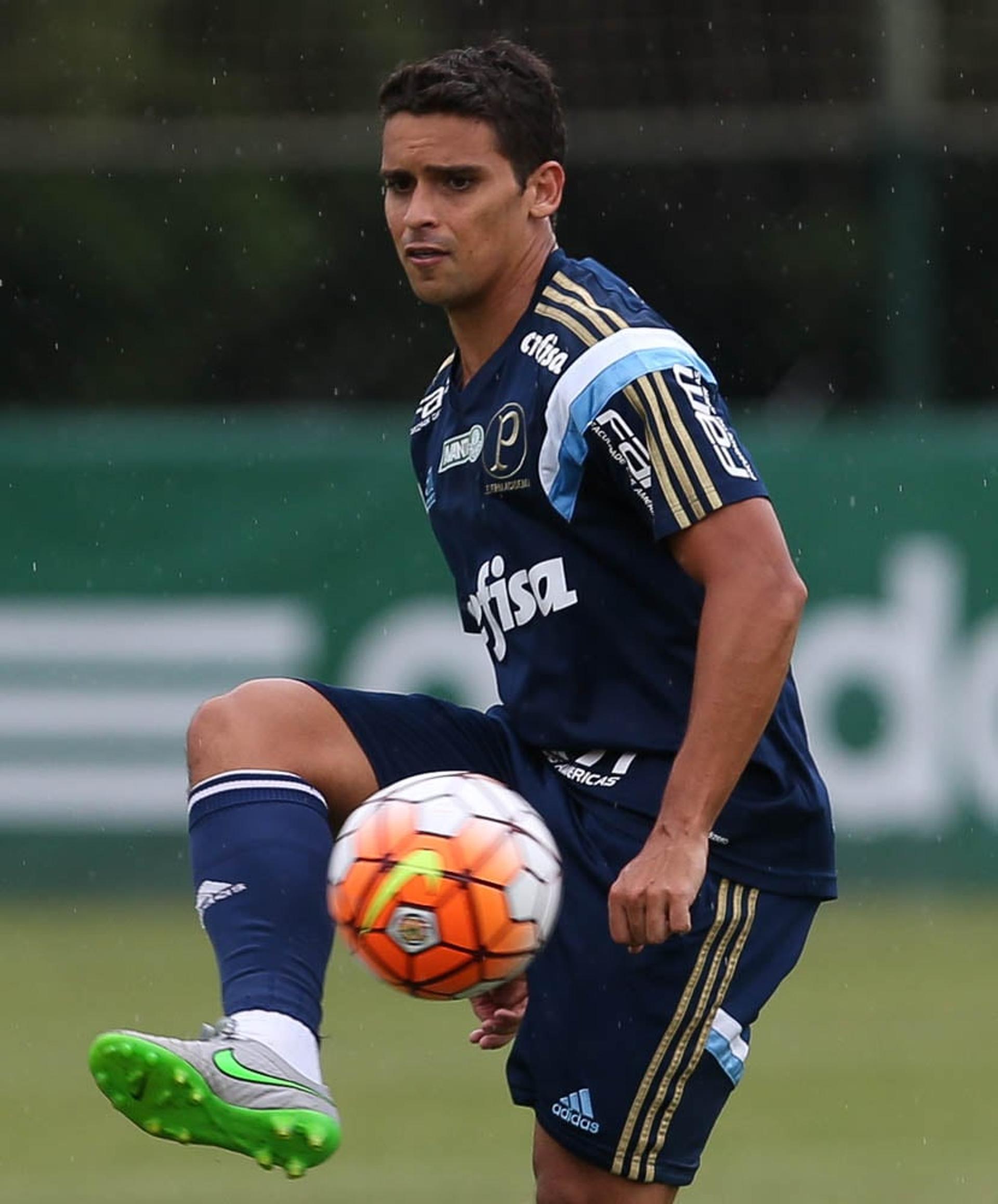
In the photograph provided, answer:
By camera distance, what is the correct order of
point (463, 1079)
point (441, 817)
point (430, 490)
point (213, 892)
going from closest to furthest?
1. point (441, 817)
2. point (213, 892)
3. point (430, 490)
4. point (463, 1079)

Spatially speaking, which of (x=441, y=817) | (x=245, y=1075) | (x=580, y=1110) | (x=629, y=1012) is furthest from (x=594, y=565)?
(x=245, y=1075)

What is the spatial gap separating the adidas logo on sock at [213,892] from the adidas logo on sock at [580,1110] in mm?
735

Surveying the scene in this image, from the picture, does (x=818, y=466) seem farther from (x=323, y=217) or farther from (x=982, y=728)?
(x=323, y=217)

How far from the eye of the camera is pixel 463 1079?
8.36 m

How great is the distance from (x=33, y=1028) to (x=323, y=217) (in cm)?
575

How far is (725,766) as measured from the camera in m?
4.39

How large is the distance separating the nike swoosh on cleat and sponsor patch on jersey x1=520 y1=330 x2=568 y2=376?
1321 mm

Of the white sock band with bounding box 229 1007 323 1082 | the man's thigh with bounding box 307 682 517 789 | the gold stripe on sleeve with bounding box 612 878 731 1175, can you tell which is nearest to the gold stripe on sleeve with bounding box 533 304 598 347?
the man's thigh with bounding box 307 682 517 789

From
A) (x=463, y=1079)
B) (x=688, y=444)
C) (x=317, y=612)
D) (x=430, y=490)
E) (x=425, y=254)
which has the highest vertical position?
(x=425, y=254)

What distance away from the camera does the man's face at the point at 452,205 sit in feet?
15.8

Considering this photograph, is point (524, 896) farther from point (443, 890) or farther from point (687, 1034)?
point (687, 1034)

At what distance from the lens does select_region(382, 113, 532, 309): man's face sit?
15.8 feet

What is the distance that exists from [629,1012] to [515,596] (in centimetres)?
78

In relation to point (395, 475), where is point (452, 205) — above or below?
above
